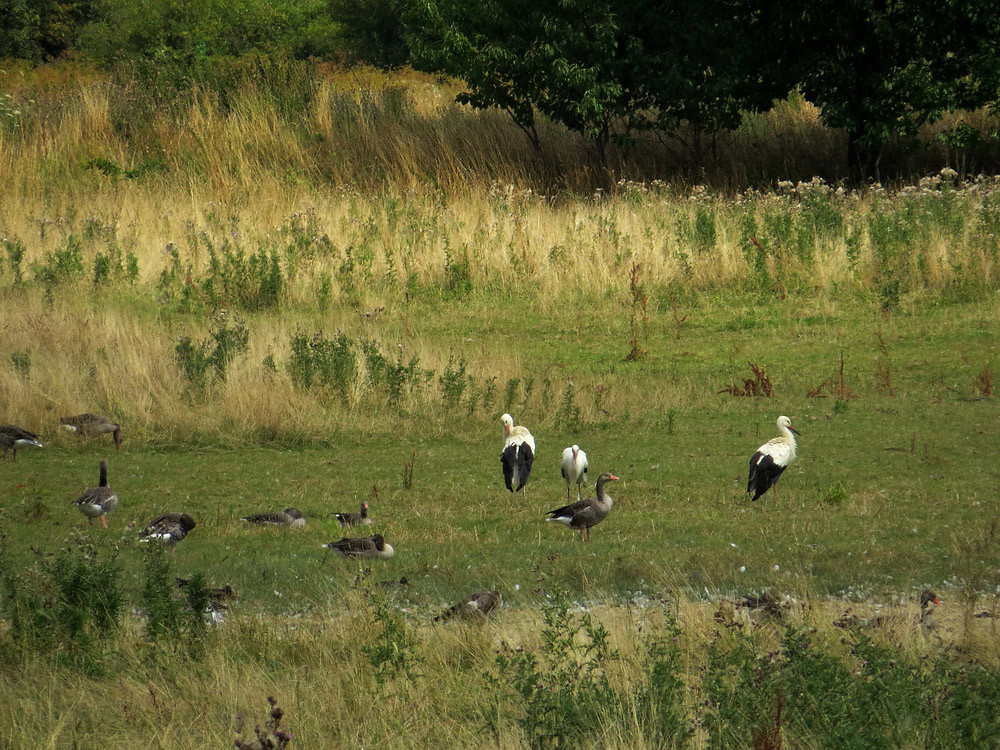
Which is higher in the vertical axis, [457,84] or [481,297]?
[457,84]

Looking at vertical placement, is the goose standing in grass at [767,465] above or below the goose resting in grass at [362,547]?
below

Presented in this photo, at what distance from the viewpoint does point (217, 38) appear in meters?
51.9

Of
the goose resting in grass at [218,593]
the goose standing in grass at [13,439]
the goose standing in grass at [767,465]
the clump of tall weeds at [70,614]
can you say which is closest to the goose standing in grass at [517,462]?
the goose standing in grass at [767,465]

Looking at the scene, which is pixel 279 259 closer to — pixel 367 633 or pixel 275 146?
pixel 275 146

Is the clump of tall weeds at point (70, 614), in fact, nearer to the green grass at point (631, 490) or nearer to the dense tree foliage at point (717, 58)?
the green grass at point (631, 490)

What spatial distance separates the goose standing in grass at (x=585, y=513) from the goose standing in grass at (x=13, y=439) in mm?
6263

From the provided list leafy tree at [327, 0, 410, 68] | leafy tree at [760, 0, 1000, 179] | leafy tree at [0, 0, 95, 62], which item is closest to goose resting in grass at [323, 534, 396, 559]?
leafy tree at [760, 0, 1000, 179]

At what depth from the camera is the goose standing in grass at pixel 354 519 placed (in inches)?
414

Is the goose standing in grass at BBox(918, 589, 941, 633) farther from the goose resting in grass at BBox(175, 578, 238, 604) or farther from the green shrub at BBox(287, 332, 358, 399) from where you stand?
the green shrub at BBox(287, 332, 358, 399)

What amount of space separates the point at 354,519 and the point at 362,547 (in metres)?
1.19

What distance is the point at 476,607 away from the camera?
7781 mm

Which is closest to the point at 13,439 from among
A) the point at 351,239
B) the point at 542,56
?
the point at 351,239

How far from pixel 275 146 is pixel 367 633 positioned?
78.2ft

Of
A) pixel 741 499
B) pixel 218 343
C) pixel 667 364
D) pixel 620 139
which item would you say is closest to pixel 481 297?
pixel 667 364
